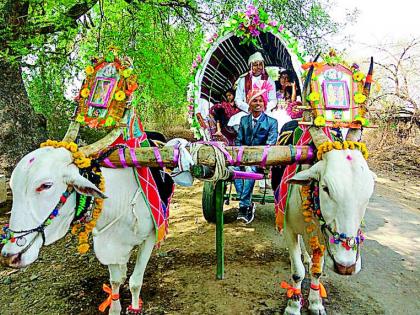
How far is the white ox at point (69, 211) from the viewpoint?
2.06 meters

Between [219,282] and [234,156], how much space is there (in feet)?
5.37

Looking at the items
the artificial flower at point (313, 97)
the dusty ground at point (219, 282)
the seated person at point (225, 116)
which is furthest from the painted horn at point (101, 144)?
the seated person at point (225, 116)

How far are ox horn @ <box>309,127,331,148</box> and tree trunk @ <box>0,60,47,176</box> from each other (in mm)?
5685

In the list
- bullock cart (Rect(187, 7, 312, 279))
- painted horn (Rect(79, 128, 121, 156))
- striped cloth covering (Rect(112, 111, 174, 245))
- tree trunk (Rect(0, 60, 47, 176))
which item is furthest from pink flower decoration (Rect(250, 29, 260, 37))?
tree trunk (Rect(0, 60, 47, 176))

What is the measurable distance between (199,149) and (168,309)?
4.85ft

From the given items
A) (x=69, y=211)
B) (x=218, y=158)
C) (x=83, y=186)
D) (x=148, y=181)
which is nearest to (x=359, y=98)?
(x=218, y=158)

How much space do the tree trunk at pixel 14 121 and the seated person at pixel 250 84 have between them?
3.99 meters

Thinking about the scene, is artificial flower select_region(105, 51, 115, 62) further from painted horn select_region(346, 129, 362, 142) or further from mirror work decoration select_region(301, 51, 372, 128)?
painted horn select_region(346, 129, 362, 142)

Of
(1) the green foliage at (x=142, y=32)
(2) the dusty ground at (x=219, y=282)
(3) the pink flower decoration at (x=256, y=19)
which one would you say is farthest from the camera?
(1) the green foliage at (x=142, y=32)

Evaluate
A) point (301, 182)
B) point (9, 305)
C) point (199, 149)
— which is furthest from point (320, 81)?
point (9, 305)

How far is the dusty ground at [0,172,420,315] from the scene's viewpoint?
326cm

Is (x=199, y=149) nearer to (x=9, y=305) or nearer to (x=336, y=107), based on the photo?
(x=336, y=107)

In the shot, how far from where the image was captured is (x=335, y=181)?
216 centimetres

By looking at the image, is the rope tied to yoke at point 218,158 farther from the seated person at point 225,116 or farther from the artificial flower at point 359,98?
the seated person at point 225,116
